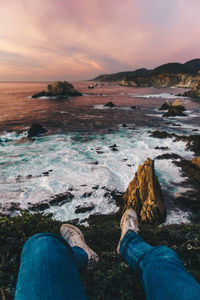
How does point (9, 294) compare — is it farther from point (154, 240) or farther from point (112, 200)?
point (112, 200)

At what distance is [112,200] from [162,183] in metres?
3.79

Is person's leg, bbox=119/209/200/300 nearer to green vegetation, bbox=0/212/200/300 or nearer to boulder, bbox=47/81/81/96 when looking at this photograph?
green vegetation, bbox=0/212/200/300

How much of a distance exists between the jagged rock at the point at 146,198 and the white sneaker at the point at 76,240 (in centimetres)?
420

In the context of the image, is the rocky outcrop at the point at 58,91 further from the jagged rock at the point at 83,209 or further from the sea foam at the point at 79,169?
the jagged rock at the point at 83,209

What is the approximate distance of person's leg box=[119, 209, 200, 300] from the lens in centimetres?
167

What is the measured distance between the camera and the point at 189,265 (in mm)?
3113

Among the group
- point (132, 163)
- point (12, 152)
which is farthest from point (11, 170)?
point (132, 163)

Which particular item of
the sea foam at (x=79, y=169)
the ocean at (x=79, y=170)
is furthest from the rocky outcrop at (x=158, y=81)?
the sea foam at (x=79, y=169)

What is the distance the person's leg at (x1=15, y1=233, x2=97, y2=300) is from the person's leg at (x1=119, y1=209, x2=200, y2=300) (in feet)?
2.97

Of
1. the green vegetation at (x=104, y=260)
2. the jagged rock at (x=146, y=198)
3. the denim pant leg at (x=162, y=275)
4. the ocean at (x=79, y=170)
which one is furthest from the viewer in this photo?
the ocean at (x=79, y=170)

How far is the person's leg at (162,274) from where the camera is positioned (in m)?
1.67

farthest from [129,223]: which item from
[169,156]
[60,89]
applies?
[60,89]

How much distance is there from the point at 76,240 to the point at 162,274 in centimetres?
208

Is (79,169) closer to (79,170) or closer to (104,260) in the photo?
(79,170)
